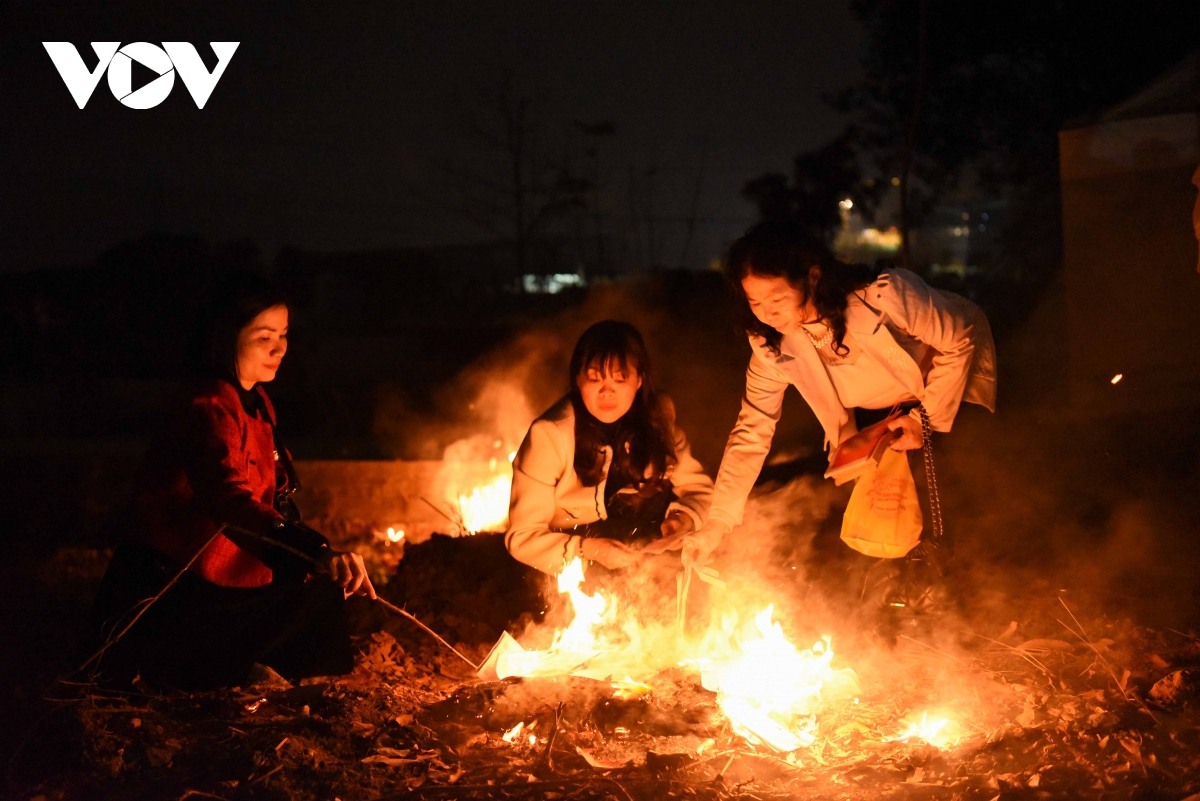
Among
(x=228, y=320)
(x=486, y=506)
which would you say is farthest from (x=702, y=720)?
(x=486, y=506)

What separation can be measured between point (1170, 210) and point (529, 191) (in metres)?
13.4

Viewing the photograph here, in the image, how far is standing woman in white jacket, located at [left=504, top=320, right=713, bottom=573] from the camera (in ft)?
15.5

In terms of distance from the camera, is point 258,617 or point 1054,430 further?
point 1054,430

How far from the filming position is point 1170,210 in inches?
286

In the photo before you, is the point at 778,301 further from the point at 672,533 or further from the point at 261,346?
the point at 261,346

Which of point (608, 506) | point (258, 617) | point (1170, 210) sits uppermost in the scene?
point (1170, 210)

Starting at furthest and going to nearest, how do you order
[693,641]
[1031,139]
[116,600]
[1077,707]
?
[1031,139]
[693,641]
[116,600]
[1077,707]

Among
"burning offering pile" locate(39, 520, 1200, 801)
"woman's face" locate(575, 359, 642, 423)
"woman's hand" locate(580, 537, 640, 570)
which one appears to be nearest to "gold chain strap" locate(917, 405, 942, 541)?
"burning offering pile" locate(39, 520, 1200, 801)

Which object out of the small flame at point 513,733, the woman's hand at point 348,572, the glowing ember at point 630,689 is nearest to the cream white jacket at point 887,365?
the glowing ember at point 630,689

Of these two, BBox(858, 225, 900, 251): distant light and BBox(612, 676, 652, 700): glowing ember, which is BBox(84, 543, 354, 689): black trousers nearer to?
BBox(612, 676, 652, 700): glowing ember

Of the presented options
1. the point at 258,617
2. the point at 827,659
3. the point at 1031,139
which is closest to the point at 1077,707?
the point at 827,659

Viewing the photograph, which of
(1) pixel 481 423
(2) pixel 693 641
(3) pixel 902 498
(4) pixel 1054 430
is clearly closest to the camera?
(3) pixel 902 498

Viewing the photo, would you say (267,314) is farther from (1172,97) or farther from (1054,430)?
(1172,97)

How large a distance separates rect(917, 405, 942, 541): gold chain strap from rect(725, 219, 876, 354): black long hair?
0.59 meters
